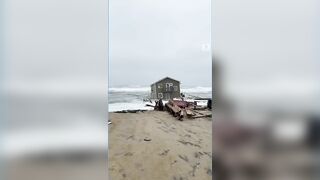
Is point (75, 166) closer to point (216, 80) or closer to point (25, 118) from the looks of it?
point (25, 118)

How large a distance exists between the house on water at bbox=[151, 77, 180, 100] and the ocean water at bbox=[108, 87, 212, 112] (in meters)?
0.03

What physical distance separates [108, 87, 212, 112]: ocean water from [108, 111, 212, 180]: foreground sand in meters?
0.03

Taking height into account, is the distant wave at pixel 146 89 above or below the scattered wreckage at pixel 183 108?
above

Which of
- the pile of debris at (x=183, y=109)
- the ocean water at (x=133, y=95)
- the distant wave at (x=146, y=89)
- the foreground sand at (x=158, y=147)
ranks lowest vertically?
the foreground sand at (x=158, y=147)

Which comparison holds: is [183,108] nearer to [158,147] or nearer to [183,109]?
[183,109]

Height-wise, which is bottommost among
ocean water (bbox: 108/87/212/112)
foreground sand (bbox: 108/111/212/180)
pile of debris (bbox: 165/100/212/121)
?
foreground sand (bbox: 108/111/212/180)

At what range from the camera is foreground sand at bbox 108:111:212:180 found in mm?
1171

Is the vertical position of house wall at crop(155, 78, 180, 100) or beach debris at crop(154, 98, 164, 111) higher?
house wall at crop(155, 78, 180, 100)

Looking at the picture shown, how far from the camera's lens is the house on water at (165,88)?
3.99 ft

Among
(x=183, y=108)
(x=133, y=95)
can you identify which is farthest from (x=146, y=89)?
(x=183, y=108)

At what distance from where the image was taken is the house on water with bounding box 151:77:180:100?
121 centimetres

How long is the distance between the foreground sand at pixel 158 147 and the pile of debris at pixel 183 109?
0.02 metres

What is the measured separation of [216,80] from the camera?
1210 mm

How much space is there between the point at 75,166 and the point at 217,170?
1.83ft
